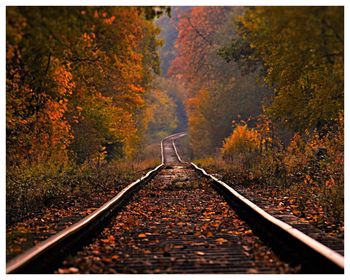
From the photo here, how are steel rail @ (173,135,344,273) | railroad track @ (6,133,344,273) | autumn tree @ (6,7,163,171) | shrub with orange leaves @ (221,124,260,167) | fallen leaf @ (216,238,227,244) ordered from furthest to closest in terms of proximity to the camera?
shrub with orange leaves @ (221,124,260,167) < fallen leaf @ (216,238,227,244) < autumn tree @ (6,7,163,171) < railroad track @ (6,133,344,273) < steel rail @ (173,135,344,273)

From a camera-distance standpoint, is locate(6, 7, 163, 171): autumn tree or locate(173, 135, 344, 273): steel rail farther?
locate(6, 7, 163, 171): autumn tree

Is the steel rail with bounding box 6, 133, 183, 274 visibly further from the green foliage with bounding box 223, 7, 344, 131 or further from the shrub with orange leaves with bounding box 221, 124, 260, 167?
the shrub with orange leaves with bounding box 221, 124, 260, 167

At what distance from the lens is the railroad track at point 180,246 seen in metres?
5.23

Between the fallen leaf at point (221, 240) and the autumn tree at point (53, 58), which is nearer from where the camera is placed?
the autumn tree at point (53, 58)

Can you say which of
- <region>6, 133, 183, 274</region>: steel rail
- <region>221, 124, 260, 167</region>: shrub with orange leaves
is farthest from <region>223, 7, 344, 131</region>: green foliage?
<region>221, 124, 260, 167</region>: shrub with orange leaves

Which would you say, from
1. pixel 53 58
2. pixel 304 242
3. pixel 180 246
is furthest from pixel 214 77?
pixel 304 242

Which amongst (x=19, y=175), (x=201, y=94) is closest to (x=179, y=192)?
(x=19, y=175)

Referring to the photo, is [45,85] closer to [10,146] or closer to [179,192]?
[10,146]

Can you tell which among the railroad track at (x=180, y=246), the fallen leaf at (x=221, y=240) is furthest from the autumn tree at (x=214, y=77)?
the fallen leaf at (x=221, y=240)

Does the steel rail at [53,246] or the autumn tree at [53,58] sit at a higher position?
the autumn tree at [53,58]

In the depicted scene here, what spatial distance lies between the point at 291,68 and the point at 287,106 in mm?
2908

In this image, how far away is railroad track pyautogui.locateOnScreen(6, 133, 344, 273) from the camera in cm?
523

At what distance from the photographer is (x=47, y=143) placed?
10867 millimetres

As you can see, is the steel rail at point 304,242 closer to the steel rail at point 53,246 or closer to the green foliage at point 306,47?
the green foliage at point 306,47
